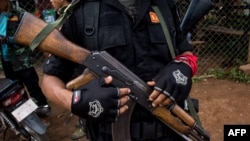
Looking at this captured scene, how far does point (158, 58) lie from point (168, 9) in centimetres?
25

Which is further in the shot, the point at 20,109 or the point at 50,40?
the point at 20,109

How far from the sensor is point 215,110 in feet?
13.4

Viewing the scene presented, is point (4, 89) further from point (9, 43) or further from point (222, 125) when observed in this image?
point (222, 125)

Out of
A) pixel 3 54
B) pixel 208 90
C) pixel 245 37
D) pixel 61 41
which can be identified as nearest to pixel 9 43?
pixel 3 54

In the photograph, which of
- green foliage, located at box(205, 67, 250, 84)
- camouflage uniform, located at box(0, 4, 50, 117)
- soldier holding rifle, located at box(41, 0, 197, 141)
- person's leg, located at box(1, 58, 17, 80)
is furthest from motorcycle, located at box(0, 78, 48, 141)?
green foliage, located at box(205, 67, 250, 84)

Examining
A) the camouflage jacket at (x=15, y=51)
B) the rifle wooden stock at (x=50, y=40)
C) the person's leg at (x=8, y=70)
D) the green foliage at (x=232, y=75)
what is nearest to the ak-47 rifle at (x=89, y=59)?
the rifle wooden stock at (x=50, y=40)

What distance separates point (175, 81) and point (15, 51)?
2.32m

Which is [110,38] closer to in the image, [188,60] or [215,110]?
[188,60]

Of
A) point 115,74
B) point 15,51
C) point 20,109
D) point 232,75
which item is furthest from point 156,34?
point 232,75

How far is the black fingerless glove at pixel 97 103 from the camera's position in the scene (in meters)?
1.35

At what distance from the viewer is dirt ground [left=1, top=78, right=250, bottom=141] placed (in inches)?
147

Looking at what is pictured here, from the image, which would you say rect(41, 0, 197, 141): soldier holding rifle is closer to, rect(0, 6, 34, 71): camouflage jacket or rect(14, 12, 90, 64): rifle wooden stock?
rect(14, 12, 90, 64): rifle wooden stock

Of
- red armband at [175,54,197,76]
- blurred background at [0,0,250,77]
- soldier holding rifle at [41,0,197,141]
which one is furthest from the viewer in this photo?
blurred background at [0,0,250,77]

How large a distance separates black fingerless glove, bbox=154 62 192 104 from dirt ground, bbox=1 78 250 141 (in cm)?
217
